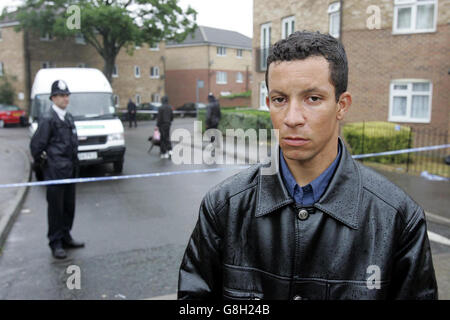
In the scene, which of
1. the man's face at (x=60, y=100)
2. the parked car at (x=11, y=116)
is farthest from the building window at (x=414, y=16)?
the parked car at (x=11, y=116)

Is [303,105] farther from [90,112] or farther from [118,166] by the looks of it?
[90,112]

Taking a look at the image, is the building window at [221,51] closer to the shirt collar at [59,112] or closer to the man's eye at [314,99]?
the shirt collar at [59,112]

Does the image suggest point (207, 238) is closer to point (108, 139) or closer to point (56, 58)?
point (108, 139)

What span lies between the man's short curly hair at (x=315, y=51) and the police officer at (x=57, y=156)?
15.6ft

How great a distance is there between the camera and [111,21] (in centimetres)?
2998

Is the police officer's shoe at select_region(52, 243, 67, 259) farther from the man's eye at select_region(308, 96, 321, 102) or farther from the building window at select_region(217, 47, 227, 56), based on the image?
the building window at select_region(217, 47, 227, 56)

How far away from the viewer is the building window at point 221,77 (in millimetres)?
51475

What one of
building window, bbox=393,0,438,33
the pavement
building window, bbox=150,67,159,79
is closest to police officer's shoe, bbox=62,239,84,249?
the pavement

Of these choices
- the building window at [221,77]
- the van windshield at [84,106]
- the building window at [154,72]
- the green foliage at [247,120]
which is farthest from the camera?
the building window at [221,77]

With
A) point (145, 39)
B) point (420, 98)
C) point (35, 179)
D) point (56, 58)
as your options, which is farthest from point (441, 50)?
point (56, 58)

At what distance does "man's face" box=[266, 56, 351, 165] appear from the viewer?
4.86ft

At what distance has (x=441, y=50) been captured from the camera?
48.0 ft

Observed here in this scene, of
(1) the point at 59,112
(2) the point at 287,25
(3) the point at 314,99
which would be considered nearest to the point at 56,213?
(1) the point at 59,112
